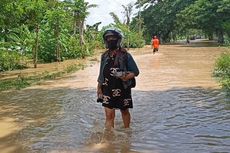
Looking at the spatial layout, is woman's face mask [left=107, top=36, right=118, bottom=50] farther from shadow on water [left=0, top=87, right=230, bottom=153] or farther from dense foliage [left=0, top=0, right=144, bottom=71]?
dense foliage [left=0, top=0, right=144, bottom=71]

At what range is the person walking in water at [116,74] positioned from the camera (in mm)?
6430

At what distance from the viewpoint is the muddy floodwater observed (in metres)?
6.17

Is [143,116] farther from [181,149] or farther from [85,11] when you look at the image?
[85,11]

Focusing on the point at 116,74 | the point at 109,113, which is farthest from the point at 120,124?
the point at 116,74

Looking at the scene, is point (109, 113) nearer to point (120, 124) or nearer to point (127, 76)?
point (127, 76)

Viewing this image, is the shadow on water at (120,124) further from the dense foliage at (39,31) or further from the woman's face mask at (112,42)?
the dense foliage at (39,31)

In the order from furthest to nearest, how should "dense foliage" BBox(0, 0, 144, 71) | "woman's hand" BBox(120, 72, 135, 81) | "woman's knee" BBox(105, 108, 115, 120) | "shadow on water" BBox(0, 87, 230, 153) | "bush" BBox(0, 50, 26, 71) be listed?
"bush" BBox(0, 50, 26, 71)
"dense foliage" BBox(0, 0, 144, 71)
"woman's knee" BBox(105, 108, 115, 120)
"woman's hand" BBox(120, 72, 135, 81)
"shadow on water" BBox(0, 87, 230, 153)

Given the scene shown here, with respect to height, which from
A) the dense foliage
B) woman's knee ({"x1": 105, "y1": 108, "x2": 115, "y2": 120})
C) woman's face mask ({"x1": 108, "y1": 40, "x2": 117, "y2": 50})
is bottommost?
woman's knee ({"x1": 105, "y1": 108, "x2": 115, "y2": 120})

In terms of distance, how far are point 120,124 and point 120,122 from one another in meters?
0.17

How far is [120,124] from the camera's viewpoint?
7586mm

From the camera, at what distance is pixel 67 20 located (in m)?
26.7

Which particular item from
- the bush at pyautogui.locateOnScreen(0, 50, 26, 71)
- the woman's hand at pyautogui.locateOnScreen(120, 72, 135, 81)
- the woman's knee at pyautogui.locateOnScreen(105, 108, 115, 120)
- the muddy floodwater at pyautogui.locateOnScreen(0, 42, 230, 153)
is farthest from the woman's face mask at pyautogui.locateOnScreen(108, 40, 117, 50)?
the bush at pyautogui.locateOnScreen(0, 50, 26, 71)

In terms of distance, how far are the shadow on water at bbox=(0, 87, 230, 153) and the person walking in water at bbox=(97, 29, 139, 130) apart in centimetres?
58

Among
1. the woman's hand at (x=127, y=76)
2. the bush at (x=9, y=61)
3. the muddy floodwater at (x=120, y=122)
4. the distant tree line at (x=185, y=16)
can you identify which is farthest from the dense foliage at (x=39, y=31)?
the distant tree line at (x=185, y=16)
